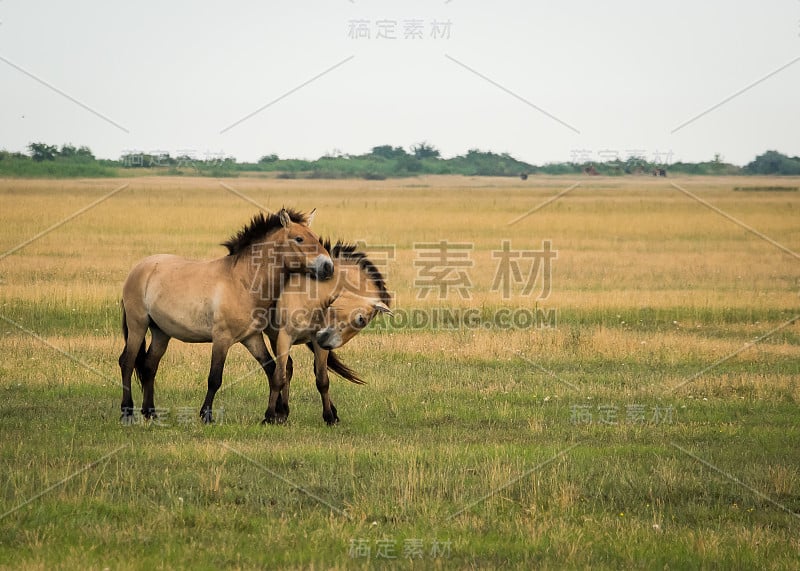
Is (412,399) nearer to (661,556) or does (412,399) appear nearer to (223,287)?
(223,287)

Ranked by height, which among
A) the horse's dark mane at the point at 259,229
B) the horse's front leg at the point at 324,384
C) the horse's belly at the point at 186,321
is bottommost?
the horse's front leg at the point at 324,384

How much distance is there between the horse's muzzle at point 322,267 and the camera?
10039mm

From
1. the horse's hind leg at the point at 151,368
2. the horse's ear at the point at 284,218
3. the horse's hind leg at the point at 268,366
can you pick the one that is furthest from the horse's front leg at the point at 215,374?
the horse's ear at the point at 284,218

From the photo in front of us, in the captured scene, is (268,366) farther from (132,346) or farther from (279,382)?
(132,346)

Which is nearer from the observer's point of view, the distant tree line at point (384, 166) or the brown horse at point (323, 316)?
the brown horse at point (323, 316)

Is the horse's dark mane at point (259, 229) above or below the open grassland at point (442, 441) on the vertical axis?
above

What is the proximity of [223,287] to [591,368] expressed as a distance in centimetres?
539

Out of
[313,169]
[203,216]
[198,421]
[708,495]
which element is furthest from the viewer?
[313,169]

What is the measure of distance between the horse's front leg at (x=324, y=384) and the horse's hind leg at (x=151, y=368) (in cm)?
160

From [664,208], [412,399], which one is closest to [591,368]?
[412,399]

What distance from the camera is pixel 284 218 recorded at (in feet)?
33.1

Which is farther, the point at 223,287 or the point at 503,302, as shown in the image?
the point at 503,302

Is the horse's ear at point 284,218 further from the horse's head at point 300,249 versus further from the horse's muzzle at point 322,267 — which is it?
the horse's muzzle at point 322,267

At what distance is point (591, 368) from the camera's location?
13367mm
